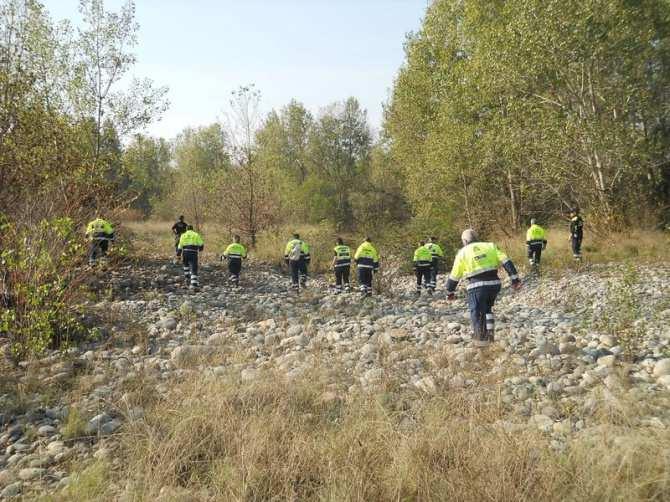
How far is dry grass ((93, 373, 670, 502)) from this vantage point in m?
3.08

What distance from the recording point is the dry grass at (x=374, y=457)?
121 inches

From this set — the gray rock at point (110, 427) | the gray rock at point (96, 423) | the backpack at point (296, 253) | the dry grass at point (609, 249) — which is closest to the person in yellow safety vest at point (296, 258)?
the backpack at point (296, 253)

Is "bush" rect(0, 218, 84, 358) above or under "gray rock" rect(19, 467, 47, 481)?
above

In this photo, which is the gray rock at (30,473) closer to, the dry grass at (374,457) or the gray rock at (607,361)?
the dry grass at (374,457)

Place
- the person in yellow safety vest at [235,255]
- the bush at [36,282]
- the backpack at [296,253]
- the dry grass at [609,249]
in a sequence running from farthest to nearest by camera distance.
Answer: the dry grass at [609,249] → the person in yellow safety vest at [235,255] → the backpack at [296,253] → the bush at [36,282]

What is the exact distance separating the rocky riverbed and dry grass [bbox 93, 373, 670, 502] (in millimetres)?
431

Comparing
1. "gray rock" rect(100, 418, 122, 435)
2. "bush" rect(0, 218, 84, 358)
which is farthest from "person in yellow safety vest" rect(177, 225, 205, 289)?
"gray rock" rect(100, 418, 122, 435)

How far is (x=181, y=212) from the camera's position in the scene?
32.5m

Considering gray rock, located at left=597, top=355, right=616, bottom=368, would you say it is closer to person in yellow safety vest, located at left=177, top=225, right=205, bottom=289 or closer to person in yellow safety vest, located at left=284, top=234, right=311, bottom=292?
person in yellow safety vest, located at left=284, top=234, right=311, bottom=292

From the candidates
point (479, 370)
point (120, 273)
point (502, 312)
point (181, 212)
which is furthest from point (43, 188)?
point (181, 212)

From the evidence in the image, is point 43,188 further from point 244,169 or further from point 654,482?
point 244,169

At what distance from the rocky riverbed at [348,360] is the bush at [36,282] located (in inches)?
20.0

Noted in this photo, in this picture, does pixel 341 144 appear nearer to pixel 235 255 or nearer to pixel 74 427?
pixel 235 255

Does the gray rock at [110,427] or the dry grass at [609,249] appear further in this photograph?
the dry grass at [609,249]
